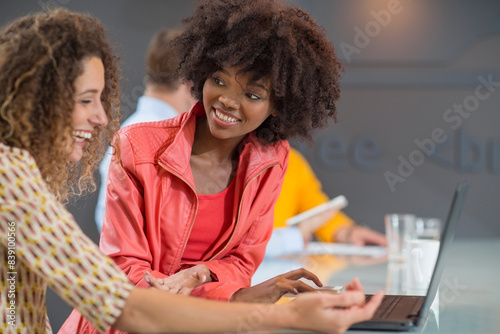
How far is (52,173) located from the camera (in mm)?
1215

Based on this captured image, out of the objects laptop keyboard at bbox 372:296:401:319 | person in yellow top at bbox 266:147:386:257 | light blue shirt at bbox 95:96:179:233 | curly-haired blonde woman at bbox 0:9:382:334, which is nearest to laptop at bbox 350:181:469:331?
laptop keyboard at bbox 372:296:401:319

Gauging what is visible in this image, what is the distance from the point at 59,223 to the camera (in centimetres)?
105

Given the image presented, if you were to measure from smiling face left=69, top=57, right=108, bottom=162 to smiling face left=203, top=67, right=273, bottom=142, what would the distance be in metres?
0.45

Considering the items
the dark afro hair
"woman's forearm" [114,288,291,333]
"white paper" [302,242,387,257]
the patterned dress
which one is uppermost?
the dark afro hair

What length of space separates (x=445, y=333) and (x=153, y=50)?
2.00 metres

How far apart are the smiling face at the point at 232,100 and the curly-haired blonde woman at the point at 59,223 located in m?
0.46

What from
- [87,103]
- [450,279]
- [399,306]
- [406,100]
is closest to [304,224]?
[450,279]

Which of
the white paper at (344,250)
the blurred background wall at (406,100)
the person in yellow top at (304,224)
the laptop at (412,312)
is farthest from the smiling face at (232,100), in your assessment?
the blurred background wall at (406,100)

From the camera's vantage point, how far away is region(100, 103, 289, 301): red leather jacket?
5.06 ft

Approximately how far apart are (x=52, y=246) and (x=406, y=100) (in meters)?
3.48

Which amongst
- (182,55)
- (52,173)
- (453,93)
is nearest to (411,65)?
(453,93)

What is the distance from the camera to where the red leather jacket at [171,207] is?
1541mm

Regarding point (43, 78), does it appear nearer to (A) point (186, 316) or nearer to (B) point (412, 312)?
(A) point (186, 316)

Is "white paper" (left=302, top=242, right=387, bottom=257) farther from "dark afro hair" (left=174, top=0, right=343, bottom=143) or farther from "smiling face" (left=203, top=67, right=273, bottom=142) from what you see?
"smiling face" (left=203, top=67, right=273, bottom=142)
